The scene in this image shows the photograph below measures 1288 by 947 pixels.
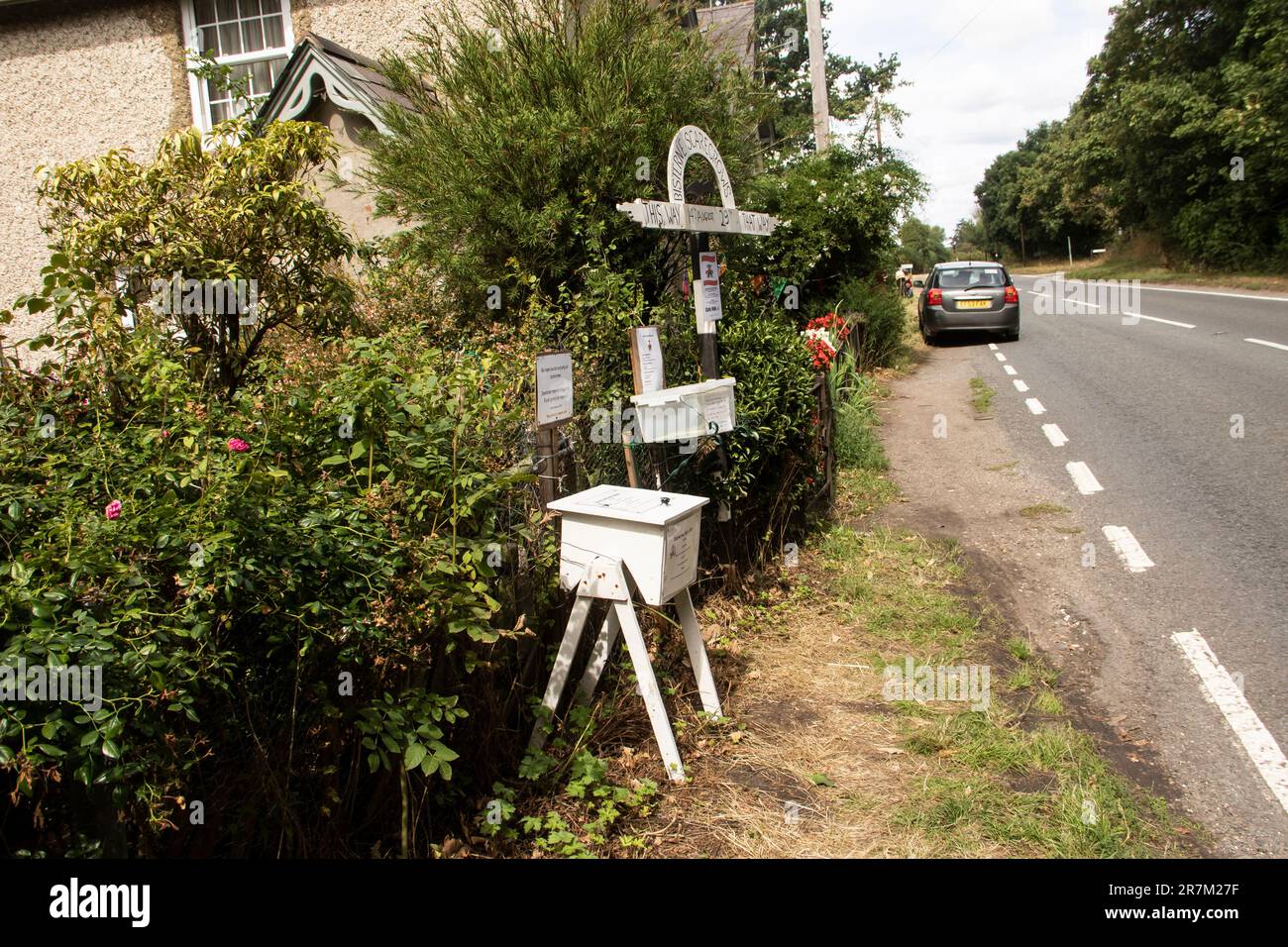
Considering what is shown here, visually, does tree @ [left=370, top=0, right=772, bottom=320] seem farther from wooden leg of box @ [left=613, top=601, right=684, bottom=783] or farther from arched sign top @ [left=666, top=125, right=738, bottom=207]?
wooden leg of box @ [left=613, top=601, right=684, bottom=783]

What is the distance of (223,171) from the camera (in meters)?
5.13

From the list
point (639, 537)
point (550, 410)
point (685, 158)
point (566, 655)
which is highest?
point (685, 158)

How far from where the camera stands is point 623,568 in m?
3.58

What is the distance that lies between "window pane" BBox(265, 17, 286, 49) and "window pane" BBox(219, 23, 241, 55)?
0.41 metres

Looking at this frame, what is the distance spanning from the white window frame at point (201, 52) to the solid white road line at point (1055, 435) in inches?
442

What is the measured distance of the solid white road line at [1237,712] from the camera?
11.3 ft

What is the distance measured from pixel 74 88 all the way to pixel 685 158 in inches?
495

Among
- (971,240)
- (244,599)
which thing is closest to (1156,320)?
(244,599)

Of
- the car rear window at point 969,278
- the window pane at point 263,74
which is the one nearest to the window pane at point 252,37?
the window pane at point 263,74

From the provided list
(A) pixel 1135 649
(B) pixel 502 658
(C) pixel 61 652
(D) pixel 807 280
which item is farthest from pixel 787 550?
(D) pixel 807 280

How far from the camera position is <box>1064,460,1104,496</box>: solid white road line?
23.8 ft

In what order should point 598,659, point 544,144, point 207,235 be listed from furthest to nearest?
point 544,144 < point 207,235 < point 598,659

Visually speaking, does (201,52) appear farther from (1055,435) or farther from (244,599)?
(244,599)

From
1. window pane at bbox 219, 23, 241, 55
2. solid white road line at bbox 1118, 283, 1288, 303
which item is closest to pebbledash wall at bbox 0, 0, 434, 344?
window pane at bbox 219, 23, 241, 55
